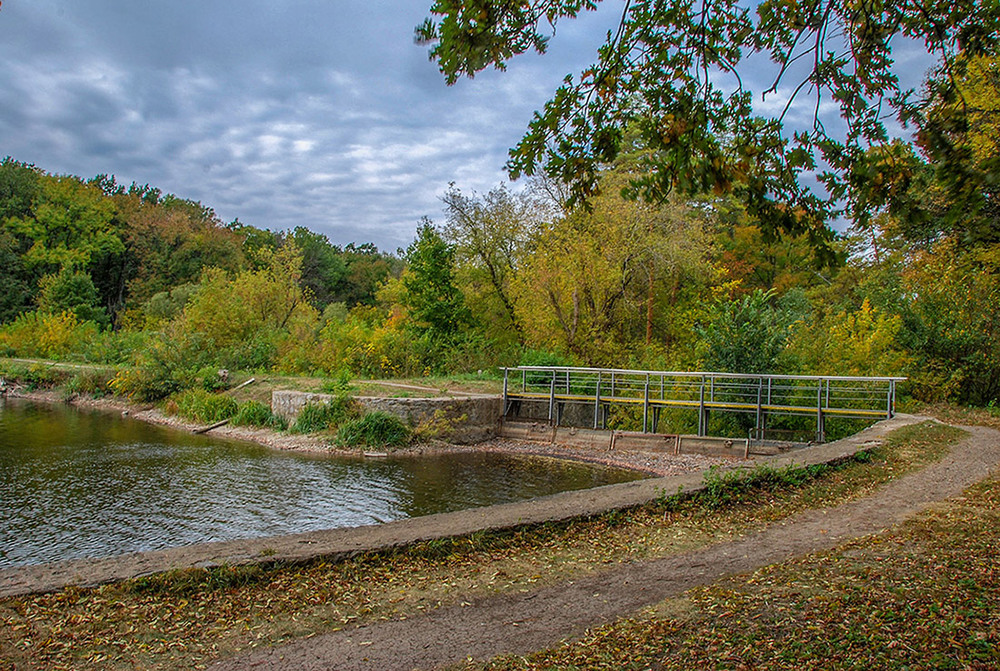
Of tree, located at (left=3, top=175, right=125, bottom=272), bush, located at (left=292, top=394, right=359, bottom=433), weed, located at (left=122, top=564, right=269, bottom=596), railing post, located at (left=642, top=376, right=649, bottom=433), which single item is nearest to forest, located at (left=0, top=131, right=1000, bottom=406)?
bush, located at (left=292, top=394, right=359, bottom=433)

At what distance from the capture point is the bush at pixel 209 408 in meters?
19.7

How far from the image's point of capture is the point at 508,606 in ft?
13.9

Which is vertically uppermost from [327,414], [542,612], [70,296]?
[70,296]

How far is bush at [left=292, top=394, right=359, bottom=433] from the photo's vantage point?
17094 millimetres

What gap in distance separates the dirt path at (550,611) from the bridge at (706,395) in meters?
8.32

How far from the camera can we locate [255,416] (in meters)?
18.8

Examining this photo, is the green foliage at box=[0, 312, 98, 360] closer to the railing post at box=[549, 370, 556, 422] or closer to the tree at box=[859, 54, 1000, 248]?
the railing post at box=[549, 370, 556, 422]

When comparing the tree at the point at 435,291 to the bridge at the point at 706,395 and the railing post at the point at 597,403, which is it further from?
the railing post at the point at 597,403

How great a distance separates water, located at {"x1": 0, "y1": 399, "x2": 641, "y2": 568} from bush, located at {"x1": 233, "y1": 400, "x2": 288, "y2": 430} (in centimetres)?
149

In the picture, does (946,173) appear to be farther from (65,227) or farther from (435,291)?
(65,227)

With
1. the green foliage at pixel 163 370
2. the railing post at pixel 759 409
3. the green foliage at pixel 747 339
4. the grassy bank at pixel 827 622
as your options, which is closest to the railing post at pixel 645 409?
the green foliage at pixel 747 339

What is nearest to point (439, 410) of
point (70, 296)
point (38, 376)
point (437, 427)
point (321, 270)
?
point (437, 427)

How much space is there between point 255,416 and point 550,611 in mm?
16526

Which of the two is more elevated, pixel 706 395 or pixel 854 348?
pixel 854 348
